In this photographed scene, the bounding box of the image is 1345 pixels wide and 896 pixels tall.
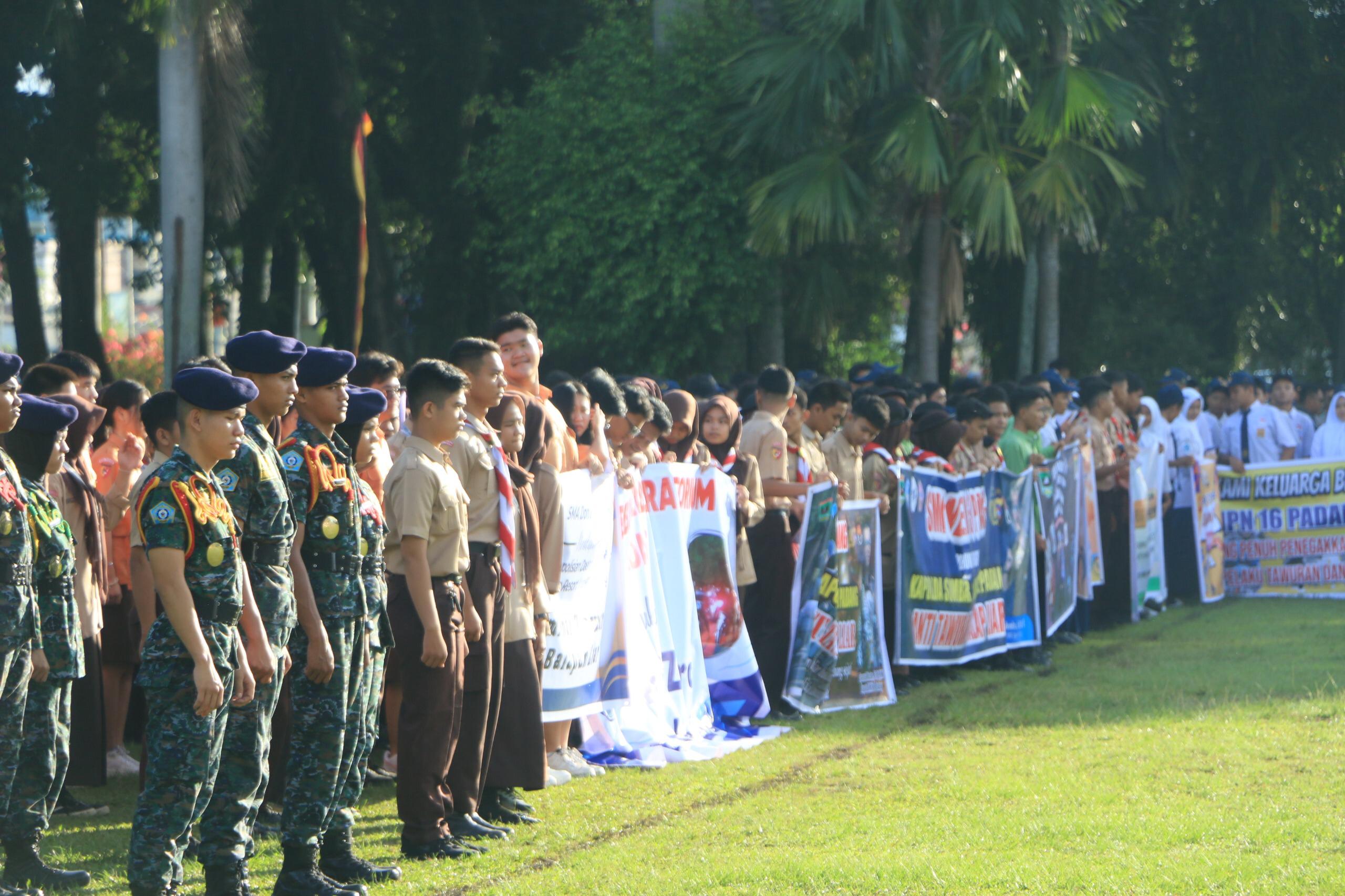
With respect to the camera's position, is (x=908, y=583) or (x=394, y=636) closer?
(x=394, y=636)

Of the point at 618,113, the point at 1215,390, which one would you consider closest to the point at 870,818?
the point at 1215,390

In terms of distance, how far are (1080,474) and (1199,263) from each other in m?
13.7

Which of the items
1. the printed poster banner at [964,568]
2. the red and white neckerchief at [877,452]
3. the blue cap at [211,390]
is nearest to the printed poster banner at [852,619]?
the printed poster banner at [964,568]

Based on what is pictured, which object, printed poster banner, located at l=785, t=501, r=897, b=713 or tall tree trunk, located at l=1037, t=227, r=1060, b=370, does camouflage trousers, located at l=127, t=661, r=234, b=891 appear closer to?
printed poster banner, located at l=785, t=501, r=897, b=713

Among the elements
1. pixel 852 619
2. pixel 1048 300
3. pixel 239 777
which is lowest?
pixel 852 619

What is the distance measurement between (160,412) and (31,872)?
2.14m

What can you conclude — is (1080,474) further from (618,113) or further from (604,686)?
(618,113)

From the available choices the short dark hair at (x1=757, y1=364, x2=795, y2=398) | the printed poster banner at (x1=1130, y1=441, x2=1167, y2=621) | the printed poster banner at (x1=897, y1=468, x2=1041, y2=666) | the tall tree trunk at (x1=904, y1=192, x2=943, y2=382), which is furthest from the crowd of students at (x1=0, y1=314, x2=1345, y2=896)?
the tall tree trunk at (x1=904, y1=192, x2=943, y2=382)

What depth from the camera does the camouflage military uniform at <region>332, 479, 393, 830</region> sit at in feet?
17.3

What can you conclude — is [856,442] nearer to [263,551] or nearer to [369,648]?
[369,648]

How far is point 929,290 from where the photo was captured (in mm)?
17984

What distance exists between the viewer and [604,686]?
304 inches

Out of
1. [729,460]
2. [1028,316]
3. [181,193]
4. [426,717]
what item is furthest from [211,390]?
[1028,316]

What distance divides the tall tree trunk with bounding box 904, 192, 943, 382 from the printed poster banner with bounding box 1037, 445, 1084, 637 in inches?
216
